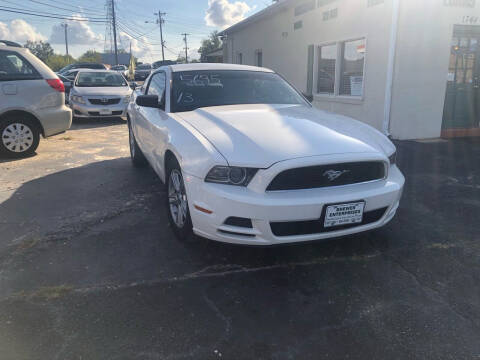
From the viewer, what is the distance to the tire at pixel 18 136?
6.46 metres

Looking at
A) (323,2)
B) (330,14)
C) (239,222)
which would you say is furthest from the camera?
(323,2)

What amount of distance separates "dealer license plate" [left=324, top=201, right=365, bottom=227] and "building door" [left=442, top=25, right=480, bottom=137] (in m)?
6.92

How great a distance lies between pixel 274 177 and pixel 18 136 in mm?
5651

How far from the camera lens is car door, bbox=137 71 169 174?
3867 millimetres

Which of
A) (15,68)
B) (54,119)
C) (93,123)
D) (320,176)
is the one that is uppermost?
(15,68)

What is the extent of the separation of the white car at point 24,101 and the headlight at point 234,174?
204 inches

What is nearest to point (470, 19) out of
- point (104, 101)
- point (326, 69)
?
point (326, 69)

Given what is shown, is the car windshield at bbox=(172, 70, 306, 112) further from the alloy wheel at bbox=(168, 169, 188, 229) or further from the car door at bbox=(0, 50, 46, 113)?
the car door at bbox=(0, 50, 46, 113)

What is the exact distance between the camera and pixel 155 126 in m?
4.12

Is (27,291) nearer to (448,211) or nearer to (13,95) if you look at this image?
(448,211)

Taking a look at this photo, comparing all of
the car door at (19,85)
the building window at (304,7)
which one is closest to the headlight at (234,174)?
the car door at (19,85)

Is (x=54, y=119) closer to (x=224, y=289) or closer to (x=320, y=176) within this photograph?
(x=224, y=289)

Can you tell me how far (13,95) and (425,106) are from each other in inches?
309

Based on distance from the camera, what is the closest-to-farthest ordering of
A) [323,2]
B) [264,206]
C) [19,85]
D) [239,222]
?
[264,206], [239,222], [19,85], [323,2]
